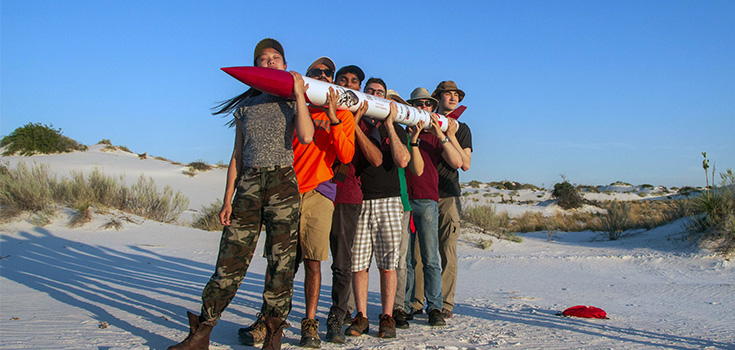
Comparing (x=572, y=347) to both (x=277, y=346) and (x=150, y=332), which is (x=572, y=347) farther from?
(x=150, y=332)

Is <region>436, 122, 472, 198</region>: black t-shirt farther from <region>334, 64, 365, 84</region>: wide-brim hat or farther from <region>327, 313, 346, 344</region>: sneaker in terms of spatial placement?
<region>327, 313, 346, 344</region>: sneaker

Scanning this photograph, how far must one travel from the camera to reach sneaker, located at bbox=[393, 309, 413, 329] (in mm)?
4426

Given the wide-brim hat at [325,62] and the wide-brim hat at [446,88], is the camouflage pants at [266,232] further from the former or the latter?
the wide-brim hat at [446,88]

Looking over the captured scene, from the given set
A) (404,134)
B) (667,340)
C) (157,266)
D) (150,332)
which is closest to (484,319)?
(667,340)

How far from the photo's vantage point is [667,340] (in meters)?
3.91

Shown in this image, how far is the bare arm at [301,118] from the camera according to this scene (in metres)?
3.53

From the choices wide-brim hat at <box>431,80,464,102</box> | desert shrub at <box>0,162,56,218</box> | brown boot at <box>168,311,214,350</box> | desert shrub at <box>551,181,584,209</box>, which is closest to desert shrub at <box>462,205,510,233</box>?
wide-brim hat at <box>431,80,464,102</box>

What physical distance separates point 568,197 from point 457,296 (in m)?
19.0

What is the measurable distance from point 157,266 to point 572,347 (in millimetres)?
6714

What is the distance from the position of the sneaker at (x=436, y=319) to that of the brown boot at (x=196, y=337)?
2017 millimetres

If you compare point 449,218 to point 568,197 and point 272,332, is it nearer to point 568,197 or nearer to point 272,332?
point 272,332

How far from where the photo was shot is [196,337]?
10.8 ft

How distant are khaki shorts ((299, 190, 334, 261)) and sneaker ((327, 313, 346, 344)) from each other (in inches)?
18.8

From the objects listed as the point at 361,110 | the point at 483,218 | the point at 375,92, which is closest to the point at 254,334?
the point at 361,110
